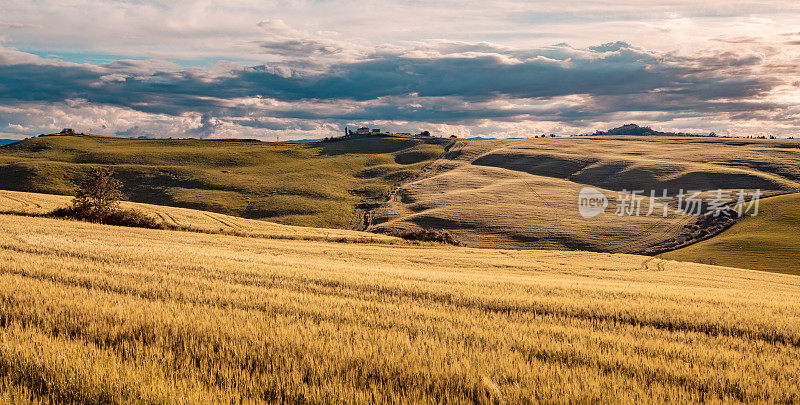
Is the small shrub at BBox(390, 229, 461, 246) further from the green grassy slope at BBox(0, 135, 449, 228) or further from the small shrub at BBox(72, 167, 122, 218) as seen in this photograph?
the small shrub at BBox(72, 167, 122, 218)

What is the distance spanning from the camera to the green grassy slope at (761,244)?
69188mm

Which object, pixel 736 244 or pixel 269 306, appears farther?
pixel 736 244

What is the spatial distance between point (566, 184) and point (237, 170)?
8943 cm

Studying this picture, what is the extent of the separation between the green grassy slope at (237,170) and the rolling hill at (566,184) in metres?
13.5

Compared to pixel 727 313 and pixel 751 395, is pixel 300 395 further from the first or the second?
pixel 727 313

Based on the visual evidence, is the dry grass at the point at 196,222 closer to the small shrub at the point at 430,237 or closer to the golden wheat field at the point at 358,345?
the small shrub at the point at 430,237

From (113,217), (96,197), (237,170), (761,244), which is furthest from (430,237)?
(237,170)

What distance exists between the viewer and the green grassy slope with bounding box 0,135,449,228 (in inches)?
3888

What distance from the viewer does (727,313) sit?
11781 millimetres

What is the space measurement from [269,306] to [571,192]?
342ft

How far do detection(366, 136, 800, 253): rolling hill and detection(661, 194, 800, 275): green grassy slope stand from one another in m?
5.93

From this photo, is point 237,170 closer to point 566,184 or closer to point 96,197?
point 566,184

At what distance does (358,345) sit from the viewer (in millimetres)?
6875

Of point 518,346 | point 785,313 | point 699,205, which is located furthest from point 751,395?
point 699,205
